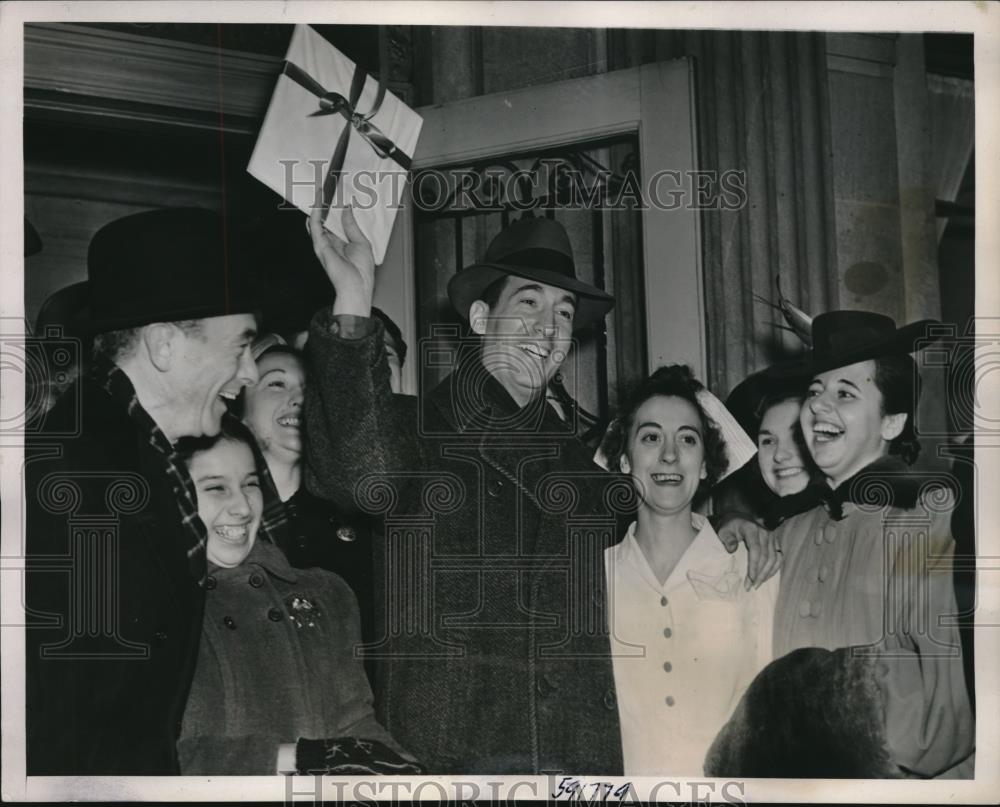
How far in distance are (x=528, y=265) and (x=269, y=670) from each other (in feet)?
3.82

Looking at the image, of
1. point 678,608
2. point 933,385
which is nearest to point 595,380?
point 678,608

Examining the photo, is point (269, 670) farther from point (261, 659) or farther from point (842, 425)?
point (842, 425)

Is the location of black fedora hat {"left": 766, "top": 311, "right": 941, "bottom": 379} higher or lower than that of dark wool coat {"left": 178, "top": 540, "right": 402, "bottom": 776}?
higher

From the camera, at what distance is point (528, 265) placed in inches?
125

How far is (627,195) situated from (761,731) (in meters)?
1.36

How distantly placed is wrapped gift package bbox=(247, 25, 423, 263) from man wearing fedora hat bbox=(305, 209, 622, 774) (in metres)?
0.06

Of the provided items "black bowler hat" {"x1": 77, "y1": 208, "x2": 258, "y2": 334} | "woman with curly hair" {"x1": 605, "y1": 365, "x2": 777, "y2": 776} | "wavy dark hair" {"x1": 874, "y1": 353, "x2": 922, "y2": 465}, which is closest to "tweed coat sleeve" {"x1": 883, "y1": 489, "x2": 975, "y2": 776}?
"wavy dark hair" {"x1": 874, "y1": 353, "x2": 922, "y2": 465}

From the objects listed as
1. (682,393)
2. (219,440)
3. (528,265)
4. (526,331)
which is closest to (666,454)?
(682,393)

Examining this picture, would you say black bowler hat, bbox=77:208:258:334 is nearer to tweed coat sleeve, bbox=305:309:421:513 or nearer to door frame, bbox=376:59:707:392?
tweed coat sleeve, bbox=305:309:421:513

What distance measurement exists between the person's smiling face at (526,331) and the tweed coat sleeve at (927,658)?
0.99m

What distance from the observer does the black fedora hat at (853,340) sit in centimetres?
319

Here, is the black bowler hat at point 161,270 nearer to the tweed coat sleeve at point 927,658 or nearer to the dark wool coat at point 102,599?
the dark wool coat at point 102,599

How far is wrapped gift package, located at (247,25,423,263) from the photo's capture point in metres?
3.15

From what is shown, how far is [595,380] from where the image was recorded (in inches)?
125
